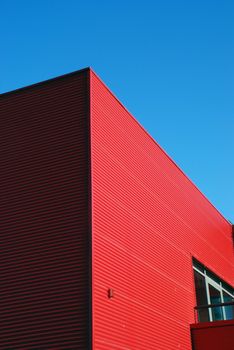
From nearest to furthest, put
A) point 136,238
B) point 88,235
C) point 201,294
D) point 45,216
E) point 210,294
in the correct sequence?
point 88,235 < point 45,216 < point 136,238 < point 201,294 < point 210,294

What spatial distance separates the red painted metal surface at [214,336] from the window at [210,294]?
959 mm

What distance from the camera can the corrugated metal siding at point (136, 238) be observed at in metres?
16.1

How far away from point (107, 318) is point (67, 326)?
1182 millimetres

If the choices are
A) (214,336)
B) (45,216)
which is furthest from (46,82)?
(214,336)

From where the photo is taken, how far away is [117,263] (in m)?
16.9

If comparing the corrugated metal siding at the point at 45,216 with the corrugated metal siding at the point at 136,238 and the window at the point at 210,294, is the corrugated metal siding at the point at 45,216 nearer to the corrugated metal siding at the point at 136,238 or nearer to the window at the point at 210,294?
the corrugated metal siding at the point at 136,238

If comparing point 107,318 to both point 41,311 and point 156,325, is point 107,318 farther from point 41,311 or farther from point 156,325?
point 156,325

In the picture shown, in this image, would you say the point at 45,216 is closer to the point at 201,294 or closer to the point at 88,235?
the point at 88,235

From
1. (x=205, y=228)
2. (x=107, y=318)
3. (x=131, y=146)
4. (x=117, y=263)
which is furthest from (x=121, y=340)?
(x=205, y=228)

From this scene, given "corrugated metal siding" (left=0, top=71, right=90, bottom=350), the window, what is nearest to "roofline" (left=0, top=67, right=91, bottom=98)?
"corrugated metal siding" (left=0, top=71, right=90, bottom=350)

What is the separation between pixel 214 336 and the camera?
20.5 meters

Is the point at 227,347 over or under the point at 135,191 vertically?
under

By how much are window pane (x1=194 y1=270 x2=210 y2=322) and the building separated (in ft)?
0.22

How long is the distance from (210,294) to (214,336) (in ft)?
16.5
